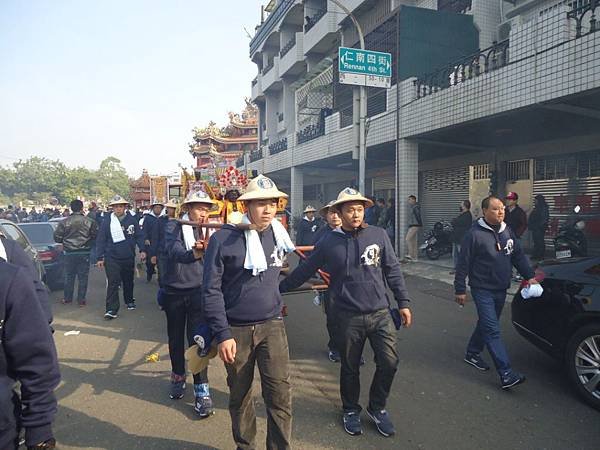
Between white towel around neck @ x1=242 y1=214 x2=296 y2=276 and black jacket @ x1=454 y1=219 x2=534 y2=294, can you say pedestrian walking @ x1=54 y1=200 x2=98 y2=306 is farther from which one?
black jacket @ x1=454 y1=219 x2=534 y2=294

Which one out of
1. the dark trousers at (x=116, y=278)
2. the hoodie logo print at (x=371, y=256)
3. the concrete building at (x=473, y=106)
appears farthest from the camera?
the concrete building at (x=473, y=106)

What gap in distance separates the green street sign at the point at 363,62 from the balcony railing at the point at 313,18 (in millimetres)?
11605

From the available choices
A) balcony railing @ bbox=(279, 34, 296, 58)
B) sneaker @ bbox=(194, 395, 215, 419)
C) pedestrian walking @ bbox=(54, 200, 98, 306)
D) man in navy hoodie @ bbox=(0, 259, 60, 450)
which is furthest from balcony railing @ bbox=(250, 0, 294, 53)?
man in navy hoodie @ bbox=(0, 259, 60, 450)

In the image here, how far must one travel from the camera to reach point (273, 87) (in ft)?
97.2

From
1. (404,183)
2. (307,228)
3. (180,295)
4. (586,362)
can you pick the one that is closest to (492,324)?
(586,362)

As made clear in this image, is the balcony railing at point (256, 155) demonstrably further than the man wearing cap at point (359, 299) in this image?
Yes

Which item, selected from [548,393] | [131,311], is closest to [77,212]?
[131,311]

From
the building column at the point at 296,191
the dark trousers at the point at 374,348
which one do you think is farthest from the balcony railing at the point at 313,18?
the dark trousers at the point at 374,348

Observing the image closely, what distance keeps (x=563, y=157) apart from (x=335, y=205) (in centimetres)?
1076

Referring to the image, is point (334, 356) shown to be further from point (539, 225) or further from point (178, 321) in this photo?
point (539, 225)

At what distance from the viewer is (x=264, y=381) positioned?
263cm

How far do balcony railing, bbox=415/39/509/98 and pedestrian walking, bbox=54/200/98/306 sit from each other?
29.3 ft

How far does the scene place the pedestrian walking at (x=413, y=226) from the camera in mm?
11812

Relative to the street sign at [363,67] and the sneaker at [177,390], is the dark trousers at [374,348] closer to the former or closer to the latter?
the sneaker at [177,390]
